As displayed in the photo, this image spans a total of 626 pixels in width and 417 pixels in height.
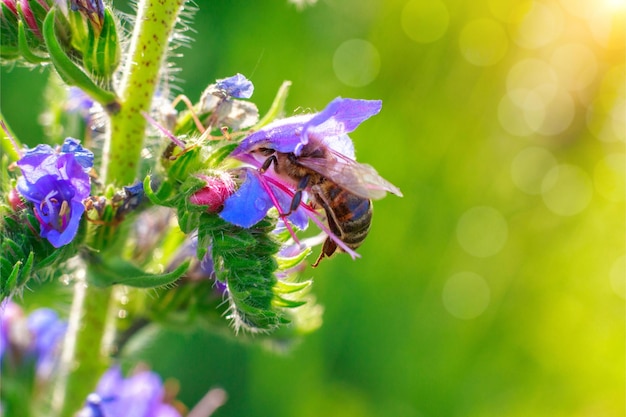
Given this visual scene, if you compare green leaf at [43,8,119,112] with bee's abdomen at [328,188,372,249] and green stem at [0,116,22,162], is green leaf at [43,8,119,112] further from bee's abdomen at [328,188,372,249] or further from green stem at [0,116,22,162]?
bee's abdomen at [328,188,372,249]

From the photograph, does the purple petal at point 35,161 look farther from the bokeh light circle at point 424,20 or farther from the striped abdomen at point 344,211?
the bokeh light circle at point 424,20

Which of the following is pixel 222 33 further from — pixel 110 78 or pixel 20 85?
pixel 110 78

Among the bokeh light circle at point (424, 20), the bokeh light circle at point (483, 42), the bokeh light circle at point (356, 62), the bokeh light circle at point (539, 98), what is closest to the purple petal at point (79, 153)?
the bokeh light circle at point (356, 62)

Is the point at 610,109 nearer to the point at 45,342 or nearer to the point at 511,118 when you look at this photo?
the point at 511,118

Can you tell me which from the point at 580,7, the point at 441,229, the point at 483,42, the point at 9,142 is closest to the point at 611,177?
the point at 580,7

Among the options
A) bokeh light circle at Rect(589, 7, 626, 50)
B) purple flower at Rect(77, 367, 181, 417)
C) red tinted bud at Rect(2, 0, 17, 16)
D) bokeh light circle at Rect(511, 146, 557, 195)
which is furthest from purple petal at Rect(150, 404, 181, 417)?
bokeh light circle at Rect(589, 7, 626, 50)
